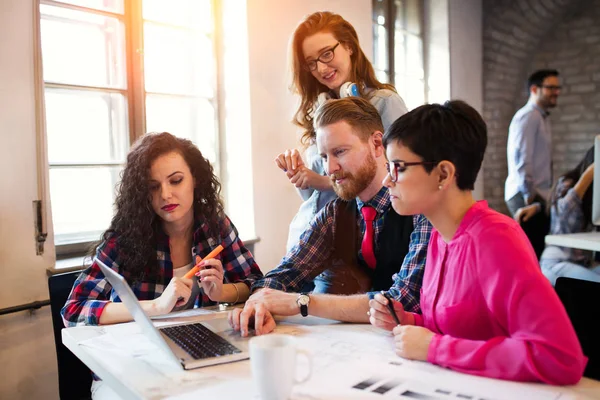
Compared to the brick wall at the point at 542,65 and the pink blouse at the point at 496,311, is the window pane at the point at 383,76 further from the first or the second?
the pink blouse at the point at 496,311

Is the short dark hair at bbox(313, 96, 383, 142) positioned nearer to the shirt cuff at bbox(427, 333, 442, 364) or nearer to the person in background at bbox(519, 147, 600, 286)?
the shirt cuff at bbox(427, 333, 442, 364)

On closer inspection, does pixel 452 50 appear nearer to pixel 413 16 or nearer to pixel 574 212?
pixel 413 16

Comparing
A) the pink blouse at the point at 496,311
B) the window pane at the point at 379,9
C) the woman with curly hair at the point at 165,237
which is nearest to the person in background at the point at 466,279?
the pink blouse at the point at 496,311

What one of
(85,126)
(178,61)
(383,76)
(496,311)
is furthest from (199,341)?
(383,76)

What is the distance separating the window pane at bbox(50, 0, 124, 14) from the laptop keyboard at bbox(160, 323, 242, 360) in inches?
72.9

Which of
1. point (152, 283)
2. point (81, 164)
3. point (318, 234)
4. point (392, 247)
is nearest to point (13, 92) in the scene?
point (81, 164)

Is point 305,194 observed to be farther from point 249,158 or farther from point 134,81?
point 134,81

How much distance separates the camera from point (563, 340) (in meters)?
0.90

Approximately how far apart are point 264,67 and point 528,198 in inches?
101

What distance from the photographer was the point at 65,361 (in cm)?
161

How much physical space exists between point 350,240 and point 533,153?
3.30m

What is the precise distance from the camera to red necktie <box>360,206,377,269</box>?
154 centimetres

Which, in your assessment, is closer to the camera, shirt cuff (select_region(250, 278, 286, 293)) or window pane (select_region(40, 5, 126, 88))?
shirt cuff (select_region(250, 278, 286, 293))

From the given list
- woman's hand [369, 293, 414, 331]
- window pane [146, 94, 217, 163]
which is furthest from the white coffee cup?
window pane [146, 94, 217, 163]
